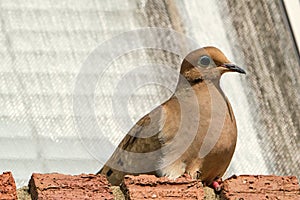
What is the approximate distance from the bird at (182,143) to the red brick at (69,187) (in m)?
1.11

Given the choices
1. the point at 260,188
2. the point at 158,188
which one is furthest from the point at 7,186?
the point at 260,188

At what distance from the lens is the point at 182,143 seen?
17.9ft

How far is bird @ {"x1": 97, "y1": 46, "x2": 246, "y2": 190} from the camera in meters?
5.41

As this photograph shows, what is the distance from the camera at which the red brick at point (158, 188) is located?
13.9 ft

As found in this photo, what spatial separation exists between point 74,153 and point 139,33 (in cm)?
128

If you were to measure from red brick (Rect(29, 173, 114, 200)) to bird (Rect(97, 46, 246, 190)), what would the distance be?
3.63 ft

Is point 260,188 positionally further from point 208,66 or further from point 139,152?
point 208,66

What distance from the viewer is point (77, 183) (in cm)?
414

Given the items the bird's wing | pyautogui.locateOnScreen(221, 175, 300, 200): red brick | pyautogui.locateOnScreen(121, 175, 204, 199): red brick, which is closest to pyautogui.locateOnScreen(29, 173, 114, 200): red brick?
pyautogui.locateOnScreen(121, 175, 204, 199): red brick

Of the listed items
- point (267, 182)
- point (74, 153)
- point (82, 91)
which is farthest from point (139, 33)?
point (267, 182)

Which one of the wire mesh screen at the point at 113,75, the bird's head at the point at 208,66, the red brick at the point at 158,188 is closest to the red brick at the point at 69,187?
the red brick at the point at 158,188

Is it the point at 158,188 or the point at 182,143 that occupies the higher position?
the point at 182,143

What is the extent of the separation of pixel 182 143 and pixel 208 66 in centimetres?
93

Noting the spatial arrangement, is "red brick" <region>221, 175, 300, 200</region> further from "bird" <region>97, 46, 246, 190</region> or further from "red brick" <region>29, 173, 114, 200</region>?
"bird" <region>97, 46, 246, 190</region>
